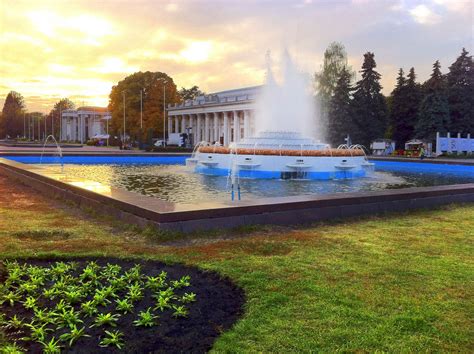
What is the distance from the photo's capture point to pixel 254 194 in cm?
1183

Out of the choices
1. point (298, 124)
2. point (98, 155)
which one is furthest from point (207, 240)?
point (98, 155)

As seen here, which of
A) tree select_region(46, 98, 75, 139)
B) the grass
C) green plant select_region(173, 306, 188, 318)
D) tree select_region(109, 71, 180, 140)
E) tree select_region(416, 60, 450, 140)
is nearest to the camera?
the grass

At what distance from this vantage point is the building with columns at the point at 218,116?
58.0 m

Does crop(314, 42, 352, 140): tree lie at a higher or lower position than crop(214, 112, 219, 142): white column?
higher

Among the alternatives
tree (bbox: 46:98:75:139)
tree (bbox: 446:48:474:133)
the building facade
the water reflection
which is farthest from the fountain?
tree (bbox: 46:98:75:139)

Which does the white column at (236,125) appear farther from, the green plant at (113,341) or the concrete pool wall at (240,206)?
the green plant at (113,341)

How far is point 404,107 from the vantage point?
4600cm

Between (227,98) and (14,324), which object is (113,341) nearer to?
(14,324)

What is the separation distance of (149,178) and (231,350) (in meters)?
13.3

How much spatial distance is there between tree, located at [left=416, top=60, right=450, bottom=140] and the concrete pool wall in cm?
3215

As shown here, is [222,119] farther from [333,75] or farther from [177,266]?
[177,266]

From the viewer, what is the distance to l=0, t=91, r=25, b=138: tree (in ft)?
365

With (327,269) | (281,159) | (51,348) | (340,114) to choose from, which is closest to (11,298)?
(51,348)

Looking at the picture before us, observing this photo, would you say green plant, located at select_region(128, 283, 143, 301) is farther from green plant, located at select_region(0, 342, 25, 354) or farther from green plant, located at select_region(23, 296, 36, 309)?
green plant, located at select_region(0, 342, 25, 354)
